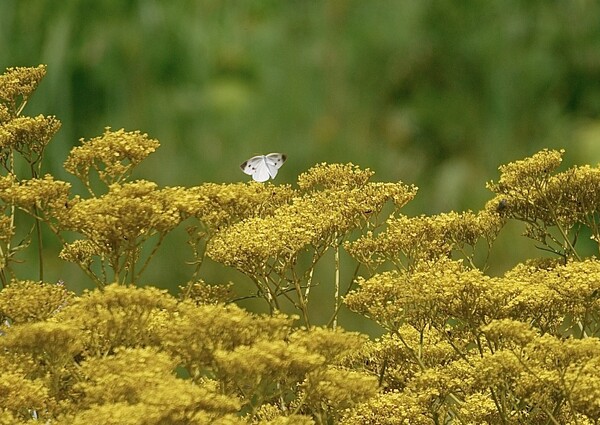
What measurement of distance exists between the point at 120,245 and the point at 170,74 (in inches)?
188

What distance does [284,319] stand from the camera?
292cm

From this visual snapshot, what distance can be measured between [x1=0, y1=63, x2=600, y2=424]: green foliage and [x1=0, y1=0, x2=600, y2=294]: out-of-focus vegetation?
3138mm

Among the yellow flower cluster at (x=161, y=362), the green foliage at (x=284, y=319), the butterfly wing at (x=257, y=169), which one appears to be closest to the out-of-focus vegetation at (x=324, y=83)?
the butterfly wing at (x=257, y=169)

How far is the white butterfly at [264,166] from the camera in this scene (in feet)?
13.4

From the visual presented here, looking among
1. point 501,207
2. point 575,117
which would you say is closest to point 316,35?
point 575,117

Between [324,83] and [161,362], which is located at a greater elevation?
[324,83]

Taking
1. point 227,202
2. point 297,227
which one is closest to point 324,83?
point 227,202

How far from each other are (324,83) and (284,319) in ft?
17.2

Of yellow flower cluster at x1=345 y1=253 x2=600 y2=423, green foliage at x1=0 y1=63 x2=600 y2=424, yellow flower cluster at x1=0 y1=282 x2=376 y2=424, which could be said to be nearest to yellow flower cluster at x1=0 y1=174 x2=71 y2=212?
green foliage at x1=0 y1=63 x2=600 y2=424

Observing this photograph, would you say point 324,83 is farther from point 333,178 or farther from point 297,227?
point 297,227

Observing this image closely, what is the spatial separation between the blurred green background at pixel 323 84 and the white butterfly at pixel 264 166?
8.46 ft

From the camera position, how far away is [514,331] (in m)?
2.96

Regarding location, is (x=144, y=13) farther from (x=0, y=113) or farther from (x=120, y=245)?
(x=120, y=245)

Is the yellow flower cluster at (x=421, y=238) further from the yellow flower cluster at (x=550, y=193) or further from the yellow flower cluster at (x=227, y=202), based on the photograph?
the yellow flower cluster at (x=227, y=202)
